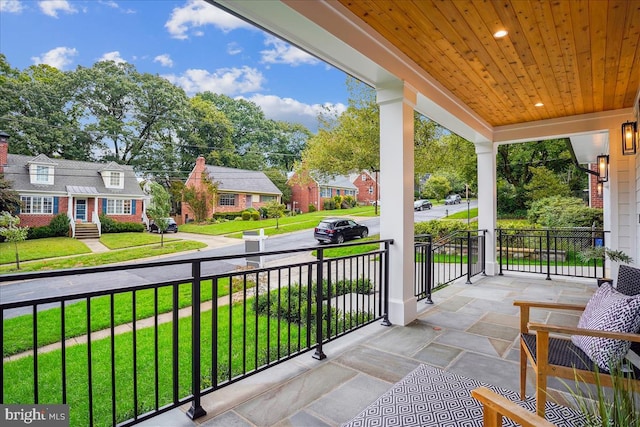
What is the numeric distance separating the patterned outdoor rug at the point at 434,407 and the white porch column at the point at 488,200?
4293 mm

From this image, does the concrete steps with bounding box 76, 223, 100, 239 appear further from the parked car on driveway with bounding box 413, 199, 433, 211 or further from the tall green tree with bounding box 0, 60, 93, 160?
the parked car on driveway with bounding box 413, 199, 433, 211

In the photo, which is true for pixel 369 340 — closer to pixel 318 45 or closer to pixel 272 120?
pixel 318 45

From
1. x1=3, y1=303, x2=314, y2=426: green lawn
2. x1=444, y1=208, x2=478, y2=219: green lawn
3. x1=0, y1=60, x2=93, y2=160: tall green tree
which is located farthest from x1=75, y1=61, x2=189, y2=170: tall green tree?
x1=444, y1=208, x2=478, y2=219: green lawn

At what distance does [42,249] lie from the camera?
16.3ft

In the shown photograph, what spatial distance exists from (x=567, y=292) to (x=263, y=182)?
7641 mm

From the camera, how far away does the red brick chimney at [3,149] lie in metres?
4.65

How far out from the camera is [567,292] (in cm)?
465

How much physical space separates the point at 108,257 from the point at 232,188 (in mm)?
3579

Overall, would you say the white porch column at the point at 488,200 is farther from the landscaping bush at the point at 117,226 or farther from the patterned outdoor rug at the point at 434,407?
the landscaping bush at the point at 117,226

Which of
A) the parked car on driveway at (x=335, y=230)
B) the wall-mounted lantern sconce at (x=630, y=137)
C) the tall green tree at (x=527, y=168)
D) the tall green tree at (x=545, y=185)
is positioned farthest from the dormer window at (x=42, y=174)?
the tall green tree at (x=545, y=185)

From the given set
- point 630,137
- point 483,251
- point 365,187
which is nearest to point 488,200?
point 483,251

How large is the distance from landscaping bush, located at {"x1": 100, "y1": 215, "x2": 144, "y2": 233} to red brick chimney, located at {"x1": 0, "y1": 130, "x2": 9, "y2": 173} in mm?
1669

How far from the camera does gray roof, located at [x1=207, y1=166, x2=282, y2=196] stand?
863 cm

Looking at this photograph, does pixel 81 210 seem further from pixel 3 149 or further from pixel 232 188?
pixel 232 188
